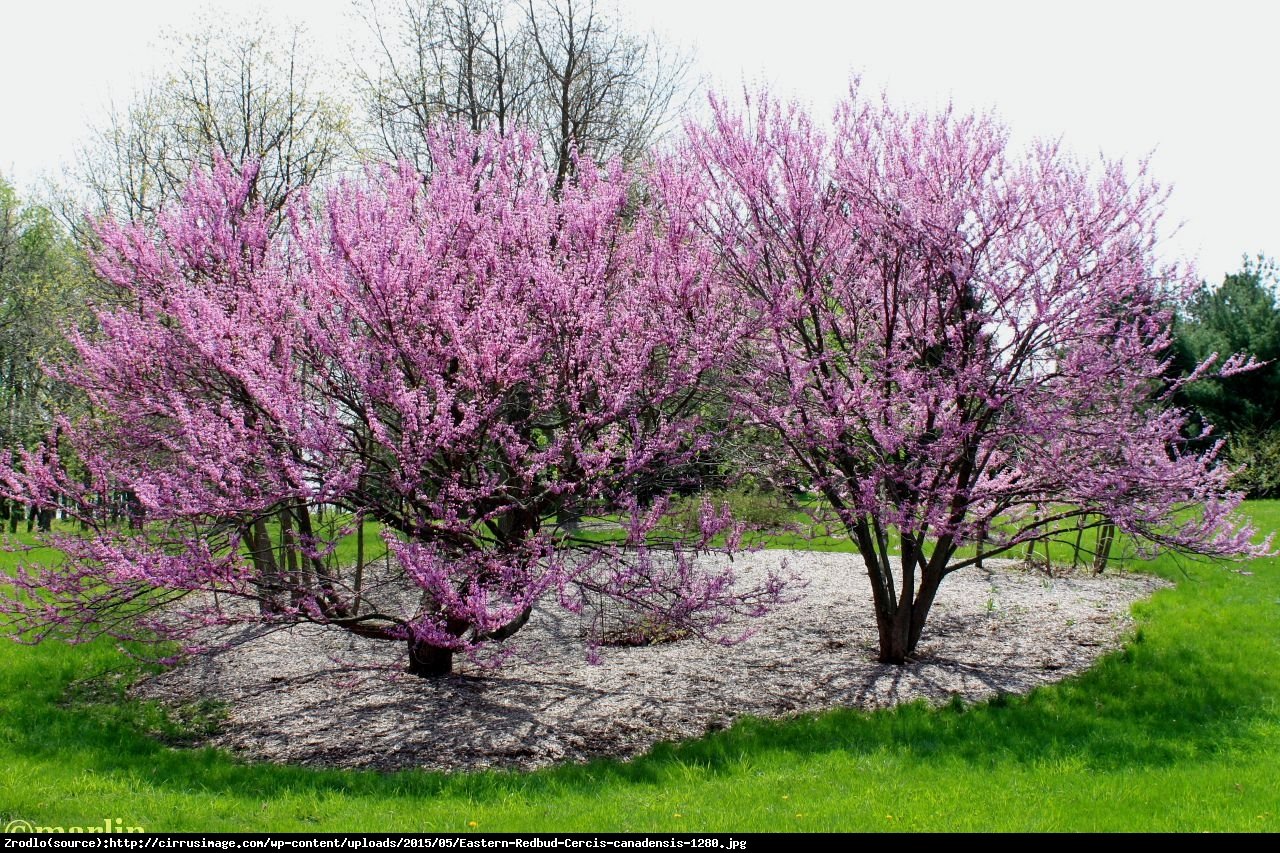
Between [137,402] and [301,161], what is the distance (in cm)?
797

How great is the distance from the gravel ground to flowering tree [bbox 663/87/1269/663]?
114 cm

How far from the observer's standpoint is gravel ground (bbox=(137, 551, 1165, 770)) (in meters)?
6.14

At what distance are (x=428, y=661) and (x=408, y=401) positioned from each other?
10.1 ft

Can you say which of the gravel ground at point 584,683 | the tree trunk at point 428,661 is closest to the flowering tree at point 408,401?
the tree trunk at point 428,661

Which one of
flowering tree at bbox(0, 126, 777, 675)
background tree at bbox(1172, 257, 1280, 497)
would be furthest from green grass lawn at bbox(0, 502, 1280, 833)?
background tree at bbox(1172, 257, 1280, 497)

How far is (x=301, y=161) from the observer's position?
539 inches

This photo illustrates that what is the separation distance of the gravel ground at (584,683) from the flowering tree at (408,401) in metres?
0.65

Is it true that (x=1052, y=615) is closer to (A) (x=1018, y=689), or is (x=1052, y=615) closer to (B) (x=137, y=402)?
(A) (x=1018, y=689)

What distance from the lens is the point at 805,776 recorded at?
17.1 ft

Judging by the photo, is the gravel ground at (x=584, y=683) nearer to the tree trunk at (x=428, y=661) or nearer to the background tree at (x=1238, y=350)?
A: the tree trunk at (x=428, y=661)

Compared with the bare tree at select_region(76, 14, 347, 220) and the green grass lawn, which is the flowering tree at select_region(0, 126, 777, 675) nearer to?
the green grass lawn

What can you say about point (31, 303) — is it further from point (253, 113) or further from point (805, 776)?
point (805, 776)

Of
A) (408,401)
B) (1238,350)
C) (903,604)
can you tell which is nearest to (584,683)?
(903,604)

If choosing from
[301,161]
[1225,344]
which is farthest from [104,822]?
[1225,344]
